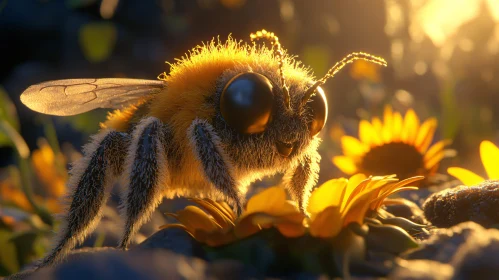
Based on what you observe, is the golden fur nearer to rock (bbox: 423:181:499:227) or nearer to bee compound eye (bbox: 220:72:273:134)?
bee compound eye (bbox: 220:72:273:134)

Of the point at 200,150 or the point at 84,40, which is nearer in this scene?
the point at 200,150

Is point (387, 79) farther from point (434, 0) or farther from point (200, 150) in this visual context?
point (200, 150)

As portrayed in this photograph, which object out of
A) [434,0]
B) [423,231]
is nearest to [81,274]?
[423,231]

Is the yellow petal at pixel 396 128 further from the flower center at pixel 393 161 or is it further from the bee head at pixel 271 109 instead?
the bee head at pixel 271 109

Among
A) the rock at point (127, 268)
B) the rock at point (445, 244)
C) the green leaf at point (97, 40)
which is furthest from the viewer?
the green leaf at point (97, 40)

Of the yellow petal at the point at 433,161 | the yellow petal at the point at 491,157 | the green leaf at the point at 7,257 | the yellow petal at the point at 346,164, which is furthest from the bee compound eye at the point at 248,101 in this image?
the green leaf at the point at 7,257

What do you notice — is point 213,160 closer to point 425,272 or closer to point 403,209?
point 403,209
